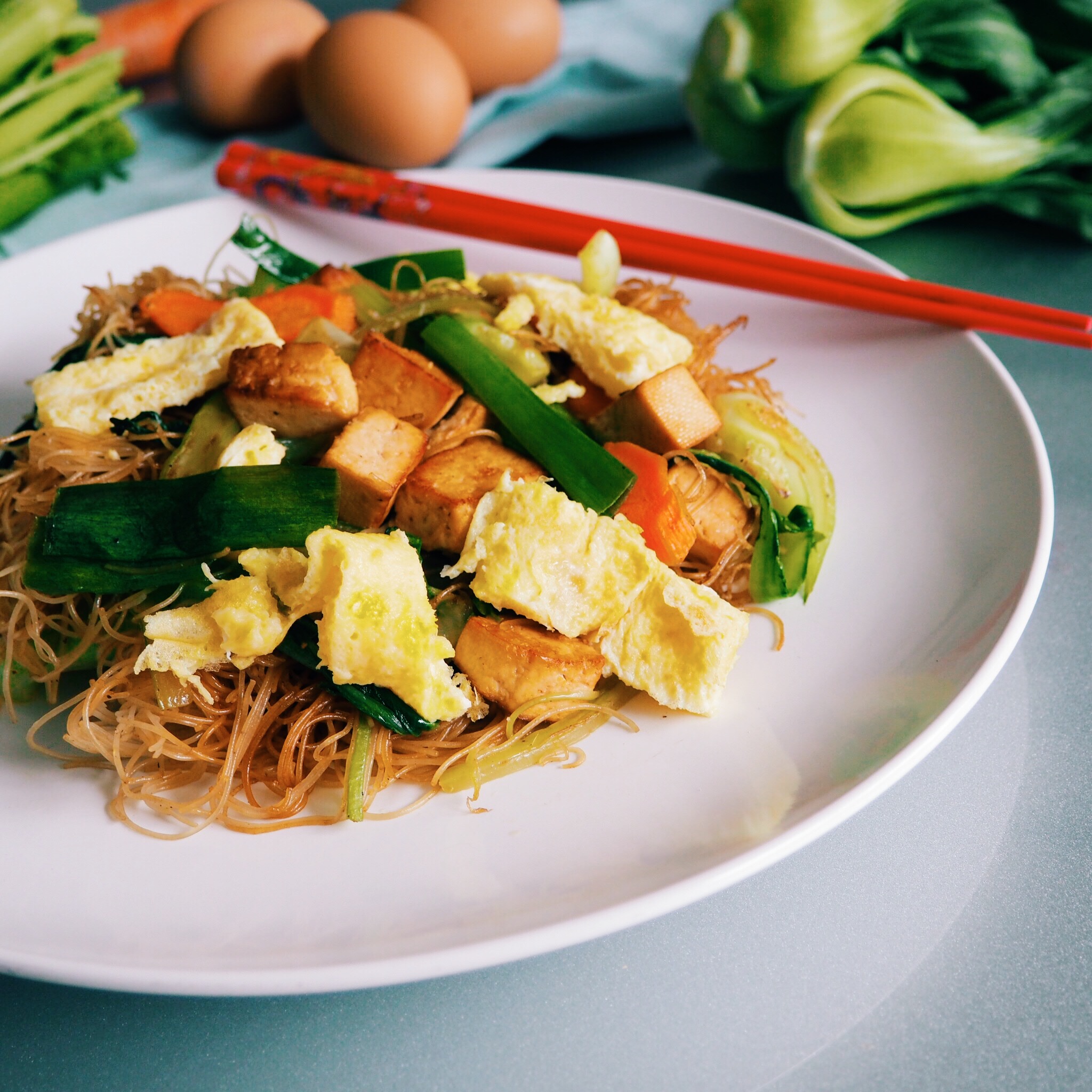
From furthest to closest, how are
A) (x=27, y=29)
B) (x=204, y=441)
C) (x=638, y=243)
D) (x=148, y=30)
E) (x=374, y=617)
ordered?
(x=148, y=30), (x=27, y=29), (x=638, y=243), (x=204, y=441), (x=374, y=617)

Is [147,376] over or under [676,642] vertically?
over

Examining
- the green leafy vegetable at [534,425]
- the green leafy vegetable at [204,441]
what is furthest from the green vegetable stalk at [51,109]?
the green leafy vegetable at [534,425]

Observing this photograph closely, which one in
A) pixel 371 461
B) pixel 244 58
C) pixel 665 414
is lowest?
pixel 665 414

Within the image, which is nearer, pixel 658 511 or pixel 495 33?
pixel 658 511

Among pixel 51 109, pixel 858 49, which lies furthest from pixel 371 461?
pixel 51 109

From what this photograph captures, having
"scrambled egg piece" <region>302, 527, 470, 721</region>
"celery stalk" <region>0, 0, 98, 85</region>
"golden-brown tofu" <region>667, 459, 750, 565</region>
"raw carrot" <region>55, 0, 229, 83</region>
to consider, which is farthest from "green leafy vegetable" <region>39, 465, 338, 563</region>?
"raw carrot" <region>55, 0, 229, 83</region>

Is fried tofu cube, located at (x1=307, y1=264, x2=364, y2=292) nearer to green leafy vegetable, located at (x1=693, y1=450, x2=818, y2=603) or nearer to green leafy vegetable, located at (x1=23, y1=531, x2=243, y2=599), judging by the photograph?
green leafy vegetable, located at (x1=23, y1=531, x2=243, y2=599)

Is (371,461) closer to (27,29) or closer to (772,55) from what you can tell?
(772,55)

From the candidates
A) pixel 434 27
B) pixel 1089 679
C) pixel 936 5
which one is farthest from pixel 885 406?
pixel 434 27
